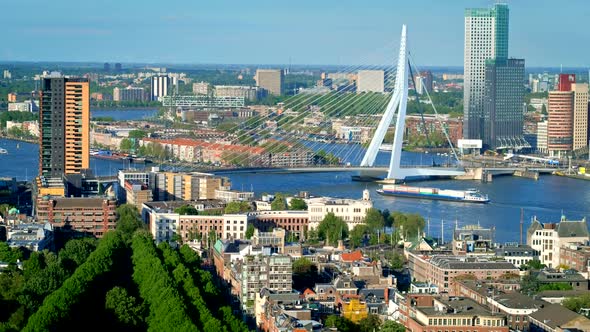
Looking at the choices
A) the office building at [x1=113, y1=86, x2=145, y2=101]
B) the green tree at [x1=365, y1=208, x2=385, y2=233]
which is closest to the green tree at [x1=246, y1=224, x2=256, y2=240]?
the green tree at [x1=365, y1=208, x2=385, y2=233]

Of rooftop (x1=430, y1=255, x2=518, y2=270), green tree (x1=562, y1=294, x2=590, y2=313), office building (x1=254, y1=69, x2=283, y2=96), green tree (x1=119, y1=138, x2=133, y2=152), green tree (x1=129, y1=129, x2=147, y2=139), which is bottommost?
green tree (x1=562, y1=294, x2=590, y2=313)

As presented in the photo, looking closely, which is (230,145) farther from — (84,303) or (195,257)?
(84,303)

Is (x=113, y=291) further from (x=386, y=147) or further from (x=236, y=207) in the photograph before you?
(x=386, y=147)

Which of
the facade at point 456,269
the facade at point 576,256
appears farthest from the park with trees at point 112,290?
the facade at point 576,256

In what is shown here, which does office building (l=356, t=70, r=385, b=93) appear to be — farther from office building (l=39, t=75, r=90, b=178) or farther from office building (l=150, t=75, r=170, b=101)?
office building (l=39, t=75, r=90, b=178)

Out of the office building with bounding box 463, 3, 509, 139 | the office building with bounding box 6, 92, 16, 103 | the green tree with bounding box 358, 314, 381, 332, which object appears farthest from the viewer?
the office building with bounding box 6, 92, 16, 103

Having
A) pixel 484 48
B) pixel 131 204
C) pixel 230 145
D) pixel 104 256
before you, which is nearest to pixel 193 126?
pixel 484 48

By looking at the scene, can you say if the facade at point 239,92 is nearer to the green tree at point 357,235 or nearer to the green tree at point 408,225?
the green tree at point 408,225
